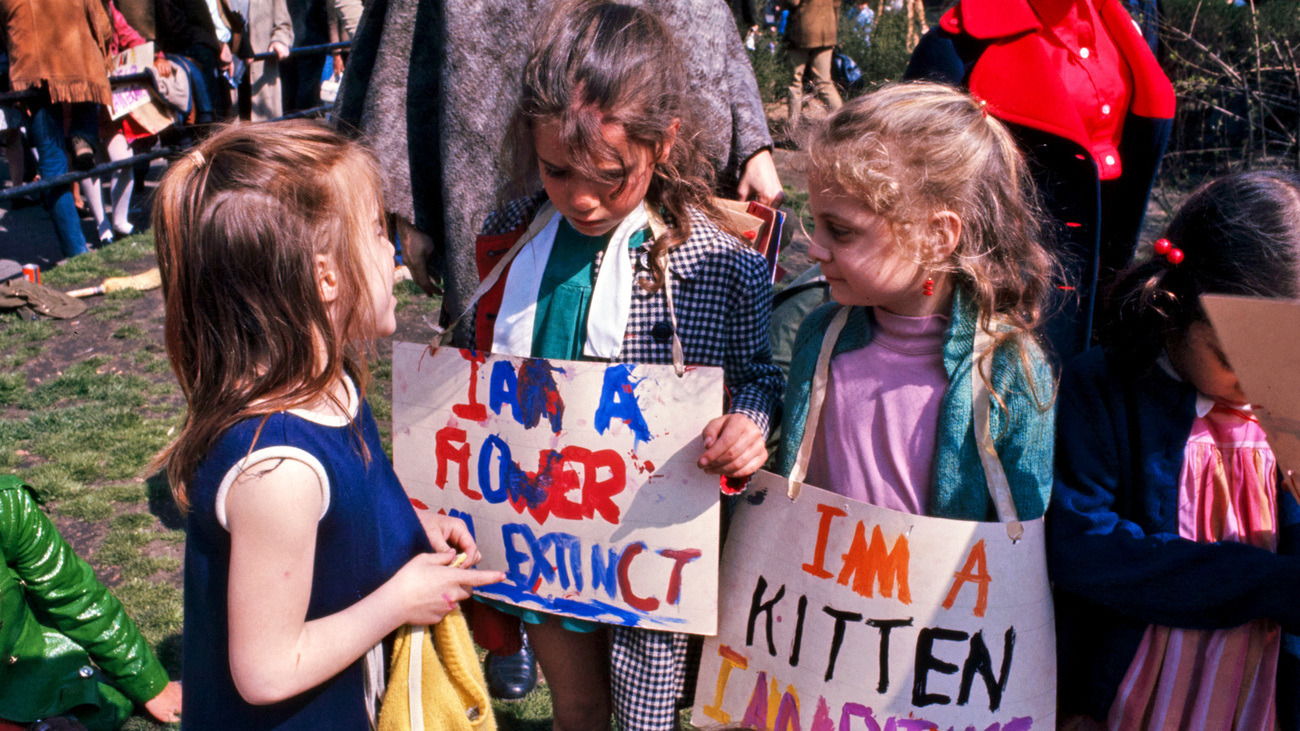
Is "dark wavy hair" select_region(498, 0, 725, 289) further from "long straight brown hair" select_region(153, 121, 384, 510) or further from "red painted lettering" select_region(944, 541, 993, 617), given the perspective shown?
"red painted lettering" select_region(944, 541, 993, 617)

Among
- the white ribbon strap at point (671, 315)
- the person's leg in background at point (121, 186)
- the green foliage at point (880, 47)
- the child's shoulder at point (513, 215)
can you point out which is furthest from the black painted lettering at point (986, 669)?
the green foliage at point (880, 47)

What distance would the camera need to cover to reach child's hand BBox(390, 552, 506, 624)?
56.6 inches

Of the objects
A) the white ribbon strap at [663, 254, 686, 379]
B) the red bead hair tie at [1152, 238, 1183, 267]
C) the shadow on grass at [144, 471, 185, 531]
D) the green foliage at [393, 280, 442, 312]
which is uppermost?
the red bead hair tie at [1152, 238, 1183, 267]

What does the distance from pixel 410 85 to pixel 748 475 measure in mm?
1346

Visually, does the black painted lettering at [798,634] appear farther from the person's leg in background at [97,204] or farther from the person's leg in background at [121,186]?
the person's leg in background at [121,186]

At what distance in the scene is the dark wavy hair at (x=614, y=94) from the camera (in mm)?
1643

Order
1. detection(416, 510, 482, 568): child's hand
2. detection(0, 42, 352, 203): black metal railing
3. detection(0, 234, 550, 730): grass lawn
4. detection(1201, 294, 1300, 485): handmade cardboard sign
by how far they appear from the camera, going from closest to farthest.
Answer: detection(1201, 294, 1300, 485): handmade cardboard sign
detection(416, 510, 482, 568): child's hand
detection(0, 234, 550, 730): grass lawn
detection(0, 42, 352, 203): black metal railing

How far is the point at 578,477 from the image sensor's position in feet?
5.38

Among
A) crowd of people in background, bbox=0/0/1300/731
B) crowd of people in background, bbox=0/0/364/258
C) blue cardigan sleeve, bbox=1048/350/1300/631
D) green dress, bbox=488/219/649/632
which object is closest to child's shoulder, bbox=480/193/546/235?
crowd of people in background, bbox=0/0/1300/731

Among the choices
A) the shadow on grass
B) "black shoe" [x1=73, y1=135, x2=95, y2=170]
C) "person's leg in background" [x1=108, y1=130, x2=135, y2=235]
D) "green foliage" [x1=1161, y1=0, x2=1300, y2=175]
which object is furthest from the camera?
"person's leg in background" [x1=108, y1=130, x2=135, y2=235]

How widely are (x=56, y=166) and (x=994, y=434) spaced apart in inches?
258

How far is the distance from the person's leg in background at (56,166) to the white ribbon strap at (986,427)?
6470 millimetres

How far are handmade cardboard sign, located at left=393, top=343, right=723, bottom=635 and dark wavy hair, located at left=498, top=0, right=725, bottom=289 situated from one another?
0.27 metres

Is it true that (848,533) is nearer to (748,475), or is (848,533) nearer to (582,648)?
(748,475)
